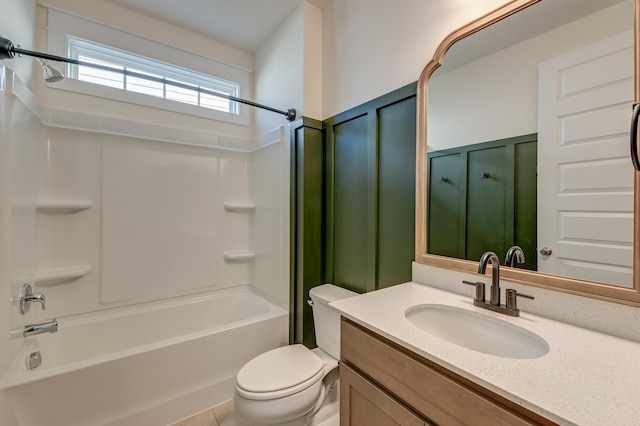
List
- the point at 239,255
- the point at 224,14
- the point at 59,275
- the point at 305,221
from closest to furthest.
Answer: the point at 59,275, the point at 305,221, the point at 224,14, the point at 239,255

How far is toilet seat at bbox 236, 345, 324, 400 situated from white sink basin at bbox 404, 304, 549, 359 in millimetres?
668

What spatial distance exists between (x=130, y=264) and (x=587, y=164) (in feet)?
8.93

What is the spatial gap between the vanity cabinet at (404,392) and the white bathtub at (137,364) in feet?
3.37

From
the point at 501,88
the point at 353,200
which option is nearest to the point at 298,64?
the point at 353,200

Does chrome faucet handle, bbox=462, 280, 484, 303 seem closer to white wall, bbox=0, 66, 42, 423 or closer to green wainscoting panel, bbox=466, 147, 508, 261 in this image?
green wainscoting panel, bbox=466, 147, 508, 261

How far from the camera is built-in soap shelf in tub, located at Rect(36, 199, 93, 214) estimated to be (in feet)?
5.76

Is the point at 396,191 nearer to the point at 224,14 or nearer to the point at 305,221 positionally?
the point at 305,221

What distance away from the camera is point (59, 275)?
1795 mm

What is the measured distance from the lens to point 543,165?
0.99 m

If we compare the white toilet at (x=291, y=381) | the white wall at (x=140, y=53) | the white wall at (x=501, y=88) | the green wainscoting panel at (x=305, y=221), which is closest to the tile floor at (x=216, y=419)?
the white toilet at (x=291, y=381)

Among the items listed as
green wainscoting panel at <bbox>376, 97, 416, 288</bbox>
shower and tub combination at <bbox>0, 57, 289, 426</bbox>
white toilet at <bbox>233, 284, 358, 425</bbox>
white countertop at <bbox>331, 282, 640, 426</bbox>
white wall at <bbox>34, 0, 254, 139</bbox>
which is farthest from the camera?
white wall at <bbox>34, 0, 254, 139</bbox>

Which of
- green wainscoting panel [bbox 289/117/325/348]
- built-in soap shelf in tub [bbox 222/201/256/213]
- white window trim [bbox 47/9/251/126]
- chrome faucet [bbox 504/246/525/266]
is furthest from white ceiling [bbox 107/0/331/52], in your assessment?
chrome faucet [bbox 504/246/525/266]

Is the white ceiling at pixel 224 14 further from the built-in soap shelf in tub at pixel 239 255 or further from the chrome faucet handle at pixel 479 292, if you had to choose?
the chrome faucet handle at pixel 479 292

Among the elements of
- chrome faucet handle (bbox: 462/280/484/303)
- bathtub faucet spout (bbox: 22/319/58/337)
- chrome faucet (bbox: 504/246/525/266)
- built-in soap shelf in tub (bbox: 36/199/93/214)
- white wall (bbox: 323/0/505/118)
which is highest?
white wall (bbox: 323/0/505/118)
